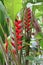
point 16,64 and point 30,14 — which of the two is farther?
point 30,14

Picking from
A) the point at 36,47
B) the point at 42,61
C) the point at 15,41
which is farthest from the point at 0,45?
the point at 36,47

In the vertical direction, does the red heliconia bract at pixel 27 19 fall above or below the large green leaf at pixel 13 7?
below

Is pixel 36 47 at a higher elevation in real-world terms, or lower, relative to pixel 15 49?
lower

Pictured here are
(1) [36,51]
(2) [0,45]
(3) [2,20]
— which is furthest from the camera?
(1) [36,51]

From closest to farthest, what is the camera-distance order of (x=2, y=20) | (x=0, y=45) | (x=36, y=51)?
(x=0, y=45) → (x=2, y=20) → (x=36, y=51)

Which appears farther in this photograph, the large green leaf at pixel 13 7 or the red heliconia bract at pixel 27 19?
the red heliconia bract at pixel 27 19

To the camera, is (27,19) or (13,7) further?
(27,19)

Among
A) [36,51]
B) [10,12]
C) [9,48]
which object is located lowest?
[36,51]

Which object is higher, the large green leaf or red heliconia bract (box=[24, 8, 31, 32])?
the large green leaf

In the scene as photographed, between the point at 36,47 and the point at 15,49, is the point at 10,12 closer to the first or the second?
the point at 15,49

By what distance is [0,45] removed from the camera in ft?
1.64

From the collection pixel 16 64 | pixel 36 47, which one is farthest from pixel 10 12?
pixel 36 47

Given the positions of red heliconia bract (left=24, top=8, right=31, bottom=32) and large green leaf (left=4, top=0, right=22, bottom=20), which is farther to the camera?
red heliconia bract (left=24, top=8, right=31, bottom=32)

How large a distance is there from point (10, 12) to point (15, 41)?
0.08 meters
